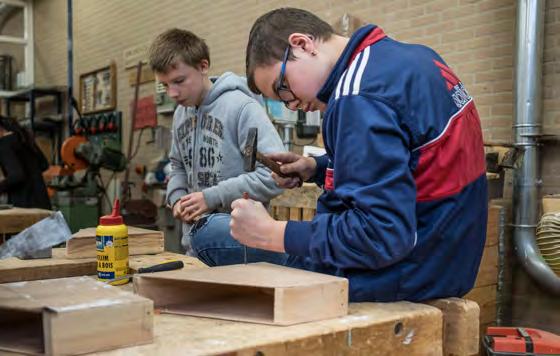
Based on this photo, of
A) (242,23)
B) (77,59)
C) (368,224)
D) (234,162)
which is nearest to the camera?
(368,224)

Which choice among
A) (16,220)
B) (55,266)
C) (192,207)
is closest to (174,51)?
(192,207)

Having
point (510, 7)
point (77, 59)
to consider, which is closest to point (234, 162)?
point (510, 7)

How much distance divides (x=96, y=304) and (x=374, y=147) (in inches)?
23.0

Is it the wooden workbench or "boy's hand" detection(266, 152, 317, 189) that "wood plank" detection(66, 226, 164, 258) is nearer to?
"boy's hand" detection(266, 152, 317, 189)

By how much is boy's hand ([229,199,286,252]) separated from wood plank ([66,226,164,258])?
2.39 feet

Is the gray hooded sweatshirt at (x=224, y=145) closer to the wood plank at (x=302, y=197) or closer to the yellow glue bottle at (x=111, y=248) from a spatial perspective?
Result: the yellow glue bottle at (x=111, y=248)

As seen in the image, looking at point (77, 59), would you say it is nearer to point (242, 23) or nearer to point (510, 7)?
point (242, 23)

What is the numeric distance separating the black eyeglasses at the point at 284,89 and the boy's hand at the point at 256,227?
302mm

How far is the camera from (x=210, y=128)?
2.45 meters

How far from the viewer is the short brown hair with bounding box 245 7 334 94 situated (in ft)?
4.40

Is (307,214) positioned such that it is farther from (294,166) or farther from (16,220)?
(294,166)

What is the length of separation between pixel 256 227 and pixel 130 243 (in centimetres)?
79

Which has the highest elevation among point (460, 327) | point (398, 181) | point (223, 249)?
point (398, 181)

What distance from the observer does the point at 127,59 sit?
800 cm
